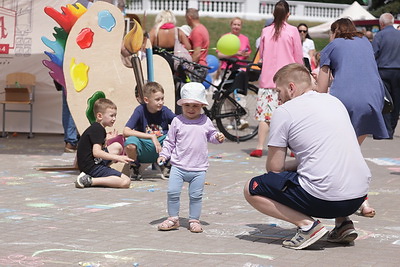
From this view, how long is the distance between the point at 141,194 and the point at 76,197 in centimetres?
64

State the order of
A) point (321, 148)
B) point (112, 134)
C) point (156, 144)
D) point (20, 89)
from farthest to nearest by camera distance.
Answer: point (20, 89) → point (112, 134) → point (156, 144) → point (321, 148)

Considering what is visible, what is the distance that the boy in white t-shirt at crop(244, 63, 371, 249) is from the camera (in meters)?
5.69

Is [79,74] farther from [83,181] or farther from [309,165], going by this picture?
[309,165]

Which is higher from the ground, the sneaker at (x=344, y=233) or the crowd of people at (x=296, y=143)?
the crowd of people at (x=296, y=143)

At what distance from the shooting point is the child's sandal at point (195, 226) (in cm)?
634

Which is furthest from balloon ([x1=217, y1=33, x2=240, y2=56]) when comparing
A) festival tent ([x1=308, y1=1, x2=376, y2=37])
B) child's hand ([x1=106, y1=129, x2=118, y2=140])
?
festival tent ([x1=308, y1=1, x2=376, y2=37])

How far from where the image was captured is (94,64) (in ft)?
32.5

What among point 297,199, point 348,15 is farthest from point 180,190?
point 348,15

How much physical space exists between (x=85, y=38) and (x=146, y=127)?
5.12ft

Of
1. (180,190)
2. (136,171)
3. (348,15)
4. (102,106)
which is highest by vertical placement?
(348,15)

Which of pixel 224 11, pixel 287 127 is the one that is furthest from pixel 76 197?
pixel 224 11

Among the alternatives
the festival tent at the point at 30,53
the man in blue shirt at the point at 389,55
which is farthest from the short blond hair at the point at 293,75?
the man in blue shirt at the point at 389,55

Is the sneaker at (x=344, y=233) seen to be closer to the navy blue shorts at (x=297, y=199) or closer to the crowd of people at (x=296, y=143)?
the crowd of people at (x=296, y=143)

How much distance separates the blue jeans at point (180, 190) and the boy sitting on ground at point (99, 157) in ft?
6.53
